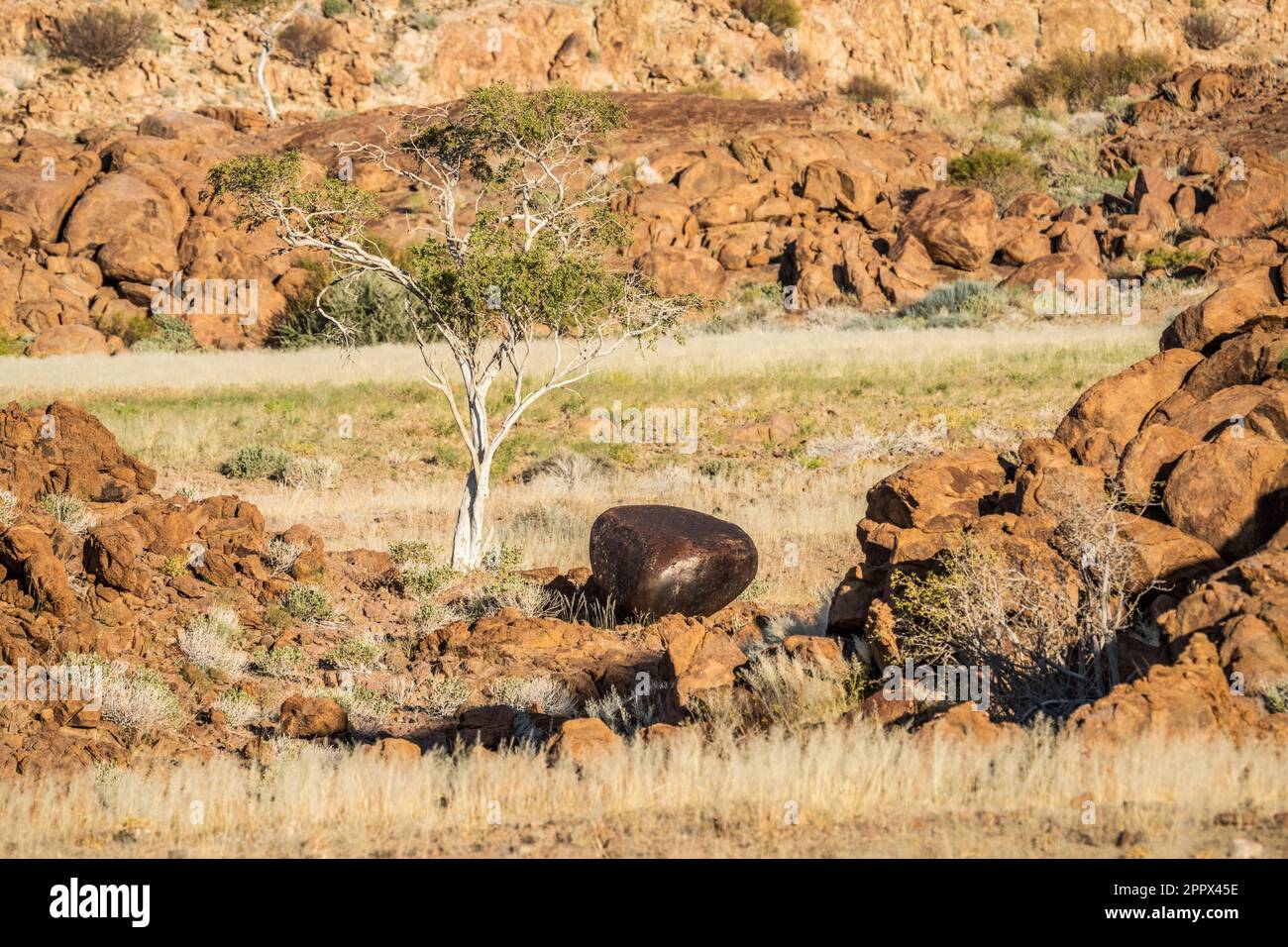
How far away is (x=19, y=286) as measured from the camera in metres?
34.6

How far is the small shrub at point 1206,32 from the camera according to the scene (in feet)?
211

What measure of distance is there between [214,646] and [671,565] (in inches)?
172

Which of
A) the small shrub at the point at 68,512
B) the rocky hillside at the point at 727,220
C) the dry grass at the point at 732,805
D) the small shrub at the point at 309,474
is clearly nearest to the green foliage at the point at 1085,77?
the rocky hillside at the point at 727,220

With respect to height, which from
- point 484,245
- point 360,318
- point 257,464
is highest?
point 360,318

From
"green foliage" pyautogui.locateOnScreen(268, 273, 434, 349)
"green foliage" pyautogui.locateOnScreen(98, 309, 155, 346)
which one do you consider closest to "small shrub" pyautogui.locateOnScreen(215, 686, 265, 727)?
"green foliage" pyautogui.locateOnScreen(268, 273, 434, 349)

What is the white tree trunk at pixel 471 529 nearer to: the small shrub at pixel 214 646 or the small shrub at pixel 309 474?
the small shrub at pixel 214 646

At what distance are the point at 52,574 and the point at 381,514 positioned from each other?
6901mm

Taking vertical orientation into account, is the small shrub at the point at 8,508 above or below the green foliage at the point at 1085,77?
below

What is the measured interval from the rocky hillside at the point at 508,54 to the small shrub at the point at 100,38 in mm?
449

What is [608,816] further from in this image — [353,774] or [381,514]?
[381,514]

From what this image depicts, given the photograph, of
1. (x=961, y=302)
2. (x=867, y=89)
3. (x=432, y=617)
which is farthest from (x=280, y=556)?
(x=867, y=89)

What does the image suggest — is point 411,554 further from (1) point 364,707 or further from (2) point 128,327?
(2) point 128,327

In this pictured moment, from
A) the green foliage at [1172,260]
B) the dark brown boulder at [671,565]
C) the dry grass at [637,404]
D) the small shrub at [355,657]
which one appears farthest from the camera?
the green foliage at [1172,260]

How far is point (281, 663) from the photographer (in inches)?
463
